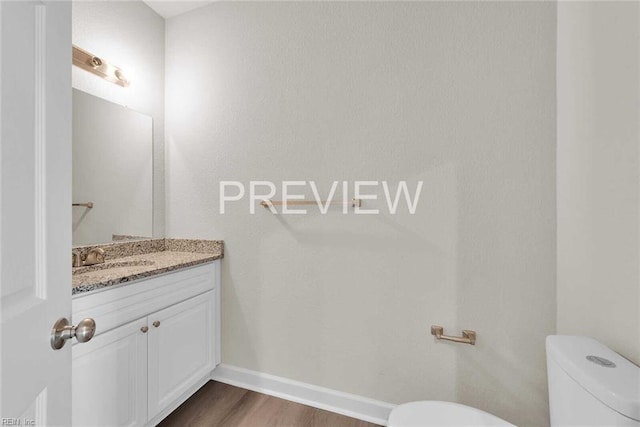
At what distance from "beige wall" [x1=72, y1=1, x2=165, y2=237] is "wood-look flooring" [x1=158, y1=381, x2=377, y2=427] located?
114 centimetres

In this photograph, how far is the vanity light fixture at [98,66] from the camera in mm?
Result: 1587

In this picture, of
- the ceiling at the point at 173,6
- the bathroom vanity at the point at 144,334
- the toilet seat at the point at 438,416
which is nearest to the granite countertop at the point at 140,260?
the bathroom vanity at the point at 144,334

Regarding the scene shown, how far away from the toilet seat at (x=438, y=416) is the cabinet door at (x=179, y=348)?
117 cm

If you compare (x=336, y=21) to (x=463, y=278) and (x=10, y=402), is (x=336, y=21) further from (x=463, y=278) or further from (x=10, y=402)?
(x=10, y=402)

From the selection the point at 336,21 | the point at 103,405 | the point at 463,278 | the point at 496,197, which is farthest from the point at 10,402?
the point at 336,21

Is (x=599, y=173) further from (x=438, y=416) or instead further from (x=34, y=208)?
(x=34, y=208)

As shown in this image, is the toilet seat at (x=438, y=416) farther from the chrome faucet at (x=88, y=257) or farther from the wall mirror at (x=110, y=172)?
the wall mirror at (x=110, y=172)

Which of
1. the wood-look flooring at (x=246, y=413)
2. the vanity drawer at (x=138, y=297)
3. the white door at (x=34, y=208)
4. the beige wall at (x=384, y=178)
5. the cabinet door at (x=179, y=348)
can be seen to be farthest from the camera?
the wood-look flooring at (x=246, y=413)

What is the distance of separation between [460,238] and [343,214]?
618mm

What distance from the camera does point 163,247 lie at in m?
2.12

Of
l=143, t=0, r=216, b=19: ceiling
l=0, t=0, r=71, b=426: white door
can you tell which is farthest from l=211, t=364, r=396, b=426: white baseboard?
l=143, t=0, r=216, b=19: ceiling

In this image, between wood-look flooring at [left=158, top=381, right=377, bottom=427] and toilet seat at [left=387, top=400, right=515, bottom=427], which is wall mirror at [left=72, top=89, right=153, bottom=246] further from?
toilet seat at [left=387, top=400, right=515, bottom=427]

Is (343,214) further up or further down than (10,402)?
further up

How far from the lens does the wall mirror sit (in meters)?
1.64
